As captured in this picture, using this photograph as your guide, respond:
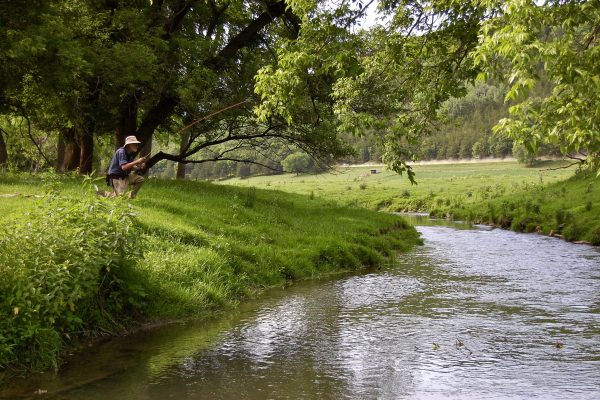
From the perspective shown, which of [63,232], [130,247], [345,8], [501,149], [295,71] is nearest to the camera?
[63,232]

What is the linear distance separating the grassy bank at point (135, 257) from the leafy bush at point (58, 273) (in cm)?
2

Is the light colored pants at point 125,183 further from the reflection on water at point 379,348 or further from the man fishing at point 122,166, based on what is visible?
the reflection on water at point 379,348

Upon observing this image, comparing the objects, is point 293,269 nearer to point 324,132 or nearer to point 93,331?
point 93,331

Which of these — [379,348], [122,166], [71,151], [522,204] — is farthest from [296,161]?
[379,348]

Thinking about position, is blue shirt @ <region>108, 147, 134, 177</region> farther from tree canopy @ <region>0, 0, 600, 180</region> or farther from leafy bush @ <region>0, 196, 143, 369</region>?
leafy bush @ <region>0, 196, 143, 369</region>

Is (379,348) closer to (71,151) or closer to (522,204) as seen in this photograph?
(71,151)

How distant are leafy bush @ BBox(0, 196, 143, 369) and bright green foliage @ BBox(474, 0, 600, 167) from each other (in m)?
6.63

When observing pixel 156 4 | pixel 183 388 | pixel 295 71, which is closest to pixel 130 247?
pixel 183 388

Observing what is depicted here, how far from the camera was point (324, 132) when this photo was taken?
82.0 feet

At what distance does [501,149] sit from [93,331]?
155m

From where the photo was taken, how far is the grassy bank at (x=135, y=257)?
8.48 meters

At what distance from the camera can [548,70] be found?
6.98 metres

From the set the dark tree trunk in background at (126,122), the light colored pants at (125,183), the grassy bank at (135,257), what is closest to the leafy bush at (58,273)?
the grassy bank at (135,257)

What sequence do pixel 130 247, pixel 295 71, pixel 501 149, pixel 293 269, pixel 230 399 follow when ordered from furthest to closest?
pixel 501 149 < pixel 293 269 < pixel 295 71 < pixel 130 247 < pixel 230 399
